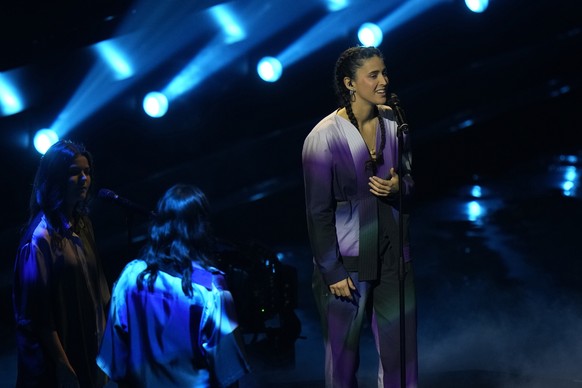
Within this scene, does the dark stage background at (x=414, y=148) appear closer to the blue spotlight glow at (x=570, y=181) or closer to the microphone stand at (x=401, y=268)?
the blue spotlight glow at (x=570, y=181)

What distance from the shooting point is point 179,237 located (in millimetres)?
3092

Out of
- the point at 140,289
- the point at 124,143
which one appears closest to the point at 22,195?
the point at 124,143

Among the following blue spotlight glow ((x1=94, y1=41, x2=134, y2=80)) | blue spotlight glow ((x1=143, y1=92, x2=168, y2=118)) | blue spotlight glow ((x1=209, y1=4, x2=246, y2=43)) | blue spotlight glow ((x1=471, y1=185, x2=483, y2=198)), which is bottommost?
blue spotlight glow ((x1=471, y1=185, x2=483, y2=198))

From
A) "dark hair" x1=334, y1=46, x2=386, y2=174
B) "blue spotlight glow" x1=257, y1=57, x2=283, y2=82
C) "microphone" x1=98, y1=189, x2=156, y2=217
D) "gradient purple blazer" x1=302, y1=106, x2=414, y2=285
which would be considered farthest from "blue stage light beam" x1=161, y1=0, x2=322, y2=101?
"gradient purple blazer" x1=302, y1=106, x2=414, y2=285

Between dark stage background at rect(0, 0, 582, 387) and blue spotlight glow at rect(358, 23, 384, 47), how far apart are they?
9 centimetres

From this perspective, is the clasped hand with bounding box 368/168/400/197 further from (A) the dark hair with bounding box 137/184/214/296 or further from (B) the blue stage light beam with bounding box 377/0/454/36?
(B) the blue stage light beam with bounding box 377/0/454/36

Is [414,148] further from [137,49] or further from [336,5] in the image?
[137,49]

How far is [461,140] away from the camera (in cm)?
1053

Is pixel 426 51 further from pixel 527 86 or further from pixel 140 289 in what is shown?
pixel 140 289

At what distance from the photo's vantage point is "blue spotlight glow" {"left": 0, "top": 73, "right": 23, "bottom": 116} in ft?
21.8

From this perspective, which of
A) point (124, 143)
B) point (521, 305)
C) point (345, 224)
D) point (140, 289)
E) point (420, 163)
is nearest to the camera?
point (140, 289)

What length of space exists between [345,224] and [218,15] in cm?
454

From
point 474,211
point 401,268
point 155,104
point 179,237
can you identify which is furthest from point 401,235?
point 474,211

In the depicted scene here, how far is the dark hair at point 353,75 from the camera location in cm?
392
